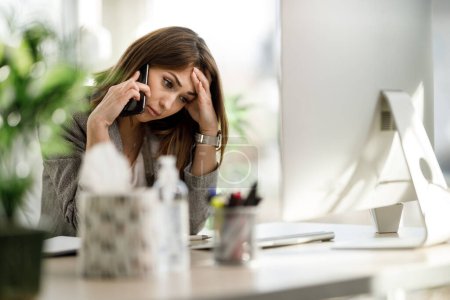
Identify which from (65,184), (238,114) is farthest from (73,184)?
(238,114)

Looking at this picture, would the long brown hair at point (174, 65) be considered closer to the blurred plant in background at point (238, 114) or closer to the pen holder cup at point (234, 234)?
the pen holder cup at point (234, 234)

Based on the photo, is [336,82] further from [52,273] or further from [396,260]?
[52,273]

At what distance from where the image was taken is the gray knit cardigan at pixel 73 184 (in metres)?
2.02

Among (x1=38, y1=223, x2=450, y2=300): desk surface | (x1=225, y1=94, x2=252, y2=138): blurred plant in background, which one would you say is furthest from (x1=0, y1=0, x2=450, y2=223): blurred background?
(x1=38, y1=223, x2=450, y2=300): desk surface

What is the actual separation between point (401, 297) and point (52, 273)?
0.62 metres

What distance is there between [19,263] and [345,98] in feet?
2.43

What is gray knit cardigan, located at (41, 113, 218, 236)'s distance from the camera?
A: 202cm

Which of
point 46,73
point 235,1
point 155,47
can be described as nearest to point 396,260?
point 46,73

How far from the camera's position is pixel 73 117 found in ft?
7.22

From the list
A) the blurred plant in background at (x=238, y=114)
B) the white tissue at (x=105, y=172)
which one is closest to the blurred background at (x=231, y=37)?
the blurred plant in background at (x=238, y=114)

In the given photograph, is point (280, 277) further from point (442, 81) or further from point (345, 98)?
point (442, 81)

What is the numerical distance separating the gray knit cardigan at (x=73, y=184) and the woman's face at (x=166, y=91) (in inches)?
4.1

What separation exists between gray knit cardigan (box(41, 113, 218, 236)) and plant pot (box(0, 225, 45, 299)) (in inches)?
38.6

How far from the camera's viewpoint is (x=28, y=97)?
103 centimetres
